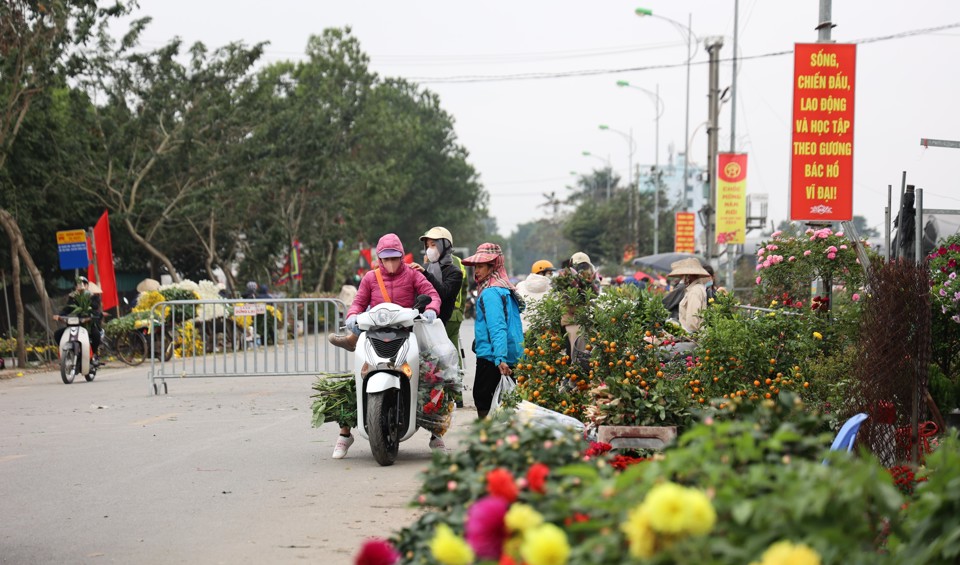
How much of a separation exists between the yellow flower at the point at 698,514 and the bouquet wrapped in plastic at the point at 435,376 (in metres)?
7.20

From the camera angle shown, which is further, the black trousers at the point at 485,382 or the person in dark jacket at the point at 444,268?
the person in dark jacket at the point at 444,268

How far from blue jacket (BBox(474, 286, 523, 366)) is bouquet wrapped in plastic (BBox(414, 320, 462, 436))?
32 centimetres

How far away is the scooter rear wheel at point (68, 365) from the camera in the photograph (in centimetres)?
1883

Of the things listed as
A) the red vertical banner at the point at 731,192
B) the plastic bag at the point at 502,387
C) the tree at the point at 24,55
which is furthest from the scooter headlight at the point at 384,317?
the red vertical banner at the point at 731,192

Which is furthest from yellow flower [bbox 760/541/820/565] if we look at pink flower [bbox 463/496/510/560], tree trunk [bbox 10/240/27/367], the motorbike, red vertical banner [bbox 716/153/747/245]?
red vertical banner [bbox 716/153/747/245]

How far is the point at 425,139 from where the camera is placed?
77250mm

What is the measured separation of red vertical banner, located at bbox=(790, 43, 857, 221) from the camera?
1228 centimetres

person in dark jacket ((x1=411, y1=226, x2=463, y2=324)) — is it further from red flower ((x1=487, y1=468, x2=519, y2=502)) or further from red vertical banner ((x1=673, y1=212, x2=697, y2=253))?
red vertical banner ((x1=673, y1=212, x2=697, y2=253))

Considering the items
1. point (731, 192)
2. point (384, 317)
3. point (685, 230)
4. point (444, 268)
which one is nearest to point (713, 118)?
point (731, 192)

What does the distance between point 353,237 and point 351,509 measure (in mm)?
50636

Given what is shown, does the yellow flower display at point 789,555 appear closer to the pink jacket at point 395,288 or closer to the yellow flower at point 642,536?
the yellow flower at point 642,536

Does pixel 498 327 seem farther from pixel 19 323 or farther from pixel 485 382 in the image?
pixel 19 323

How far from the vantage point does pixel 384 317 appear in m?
9.20

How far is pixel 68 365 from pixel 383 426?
1143cm
